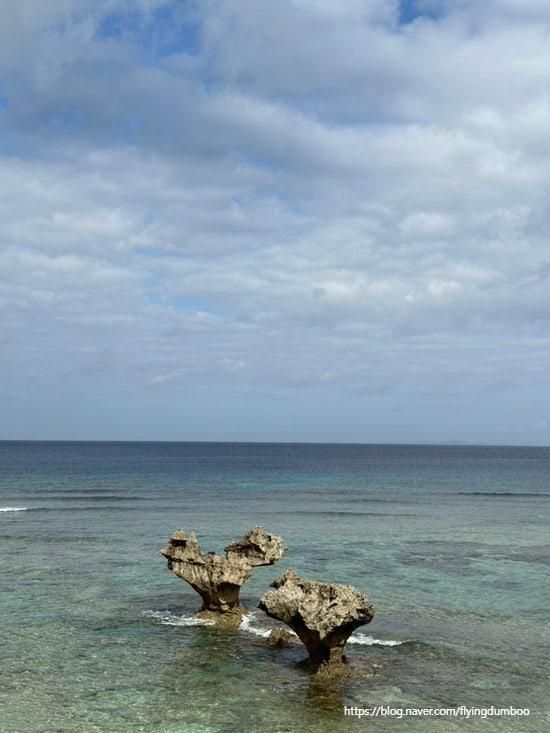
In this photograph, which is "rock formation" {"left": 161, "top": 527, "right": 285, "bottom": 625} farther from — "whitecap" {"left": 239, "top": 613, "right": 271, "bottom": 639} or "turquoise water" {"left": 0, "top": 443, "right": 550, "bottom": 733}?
"turquoise water" {"left": 0, "top": 443, "right": 550, "bottom": 733}

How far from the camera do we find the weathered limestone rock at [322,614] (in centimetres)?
1991

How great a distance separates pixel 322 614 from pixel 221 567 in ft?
23.1

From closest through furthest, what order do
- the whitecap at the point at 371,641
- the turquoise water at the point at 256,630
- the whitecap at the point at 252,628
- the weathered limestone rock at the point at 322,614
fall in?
the turquoise water at the point at 256,630 < the weathered limestone rock at the point at 322,614 < the whitecap at the point at 371,641 < the whitecap at the point at 252,628

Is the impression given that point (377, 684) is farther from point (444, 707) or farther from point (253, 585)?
point (253, 585)

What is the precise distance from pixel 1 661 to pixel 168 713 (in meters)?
6.93

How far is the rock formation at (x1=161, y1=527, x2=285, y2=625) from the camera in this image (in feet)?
85.7

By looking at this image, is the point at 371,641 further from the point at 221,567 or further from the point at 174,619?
the point at 174,619

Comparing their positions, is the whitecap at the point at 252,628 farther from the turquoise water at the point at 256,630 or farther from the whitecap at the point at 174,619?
the whitecap at the point at 174,619

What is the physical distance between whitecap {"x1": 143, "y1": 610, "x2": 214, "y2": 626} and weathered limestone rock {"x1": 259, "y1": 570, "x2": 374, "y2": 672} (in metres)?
5.83

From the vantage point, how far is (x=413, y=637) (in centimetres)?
2431

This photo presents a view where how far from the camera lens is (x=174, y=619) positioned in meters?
26.3

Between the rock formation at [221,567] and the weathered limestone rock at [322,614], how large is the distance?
537 centimetres

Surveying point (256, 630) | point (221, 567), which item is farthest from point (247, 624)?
point (221, 567)

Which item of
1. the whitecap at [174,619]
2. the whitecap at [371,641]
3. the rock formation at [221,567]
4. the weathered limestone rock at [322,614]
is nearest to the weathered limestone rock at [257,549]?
the rock formation at [221,567]
